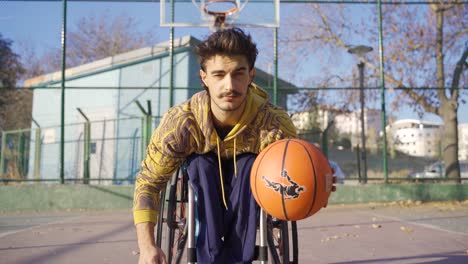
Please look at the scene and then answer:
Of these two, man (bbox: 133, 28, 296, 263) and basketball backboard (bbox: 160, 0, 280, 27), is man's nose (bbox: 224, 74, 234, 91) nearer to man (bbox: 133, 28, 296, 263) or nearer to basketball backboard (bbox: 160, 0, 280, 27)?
man (bbox: 133, 28, 296, 263)

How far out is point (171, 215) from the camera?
2236 mm

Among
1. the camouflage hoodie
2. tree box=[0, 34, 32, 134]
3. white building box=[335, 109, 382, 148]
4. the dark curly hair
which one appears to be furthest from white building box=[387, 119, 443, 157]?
tree box=[0, 34, 32, 134]

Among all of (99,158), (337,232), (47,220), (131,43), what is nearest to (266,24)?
(337,232)

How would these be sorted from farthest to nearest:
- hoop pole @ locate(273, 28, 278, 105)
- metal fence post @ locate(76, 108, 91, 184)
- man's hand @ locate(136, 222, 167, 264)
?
1. metal fence post @ locate(76, 108, 91, 184)
2. hoop pole @ locate(273, 28, 278, 105)
3. man's hand @ locate(136, 222, 167, 264)

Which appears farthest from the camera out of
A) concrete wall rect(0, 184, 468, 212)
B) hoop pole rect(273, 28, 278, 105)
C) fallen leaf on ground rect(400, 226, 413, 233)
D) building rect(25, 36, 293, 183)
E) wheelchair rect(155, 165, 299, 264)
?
building rect(25, 36, 293, 183)

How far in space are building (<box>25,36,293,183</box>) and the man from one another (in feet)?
24.3

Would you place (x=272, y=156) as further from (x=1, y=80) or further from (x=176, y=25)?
(x=1, y=80)

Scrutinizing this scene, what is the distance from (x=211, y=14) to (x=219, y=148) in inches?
212

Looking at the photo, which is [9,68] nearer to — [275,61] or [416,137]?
[275,61]

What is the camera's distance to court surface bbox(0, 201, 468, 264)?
11.2 feet

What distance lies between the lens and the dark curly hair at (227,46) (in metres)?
2.09

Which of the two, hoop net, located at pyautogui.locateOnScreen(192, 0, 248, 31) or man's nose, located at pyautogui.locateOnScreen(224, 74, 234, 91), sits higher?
hoop net, located at pyautogui.locateOnScreen(192, 0, 248, 31)

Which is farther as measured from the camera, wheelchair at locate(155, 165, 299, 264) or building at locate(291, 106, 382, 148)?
building at locate(291, 106, 382, 148)

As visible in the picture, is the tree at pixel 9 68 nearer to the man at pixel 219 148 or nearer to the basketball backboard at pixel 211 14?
the basketball backboard at pixel 211 14
